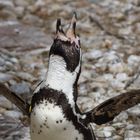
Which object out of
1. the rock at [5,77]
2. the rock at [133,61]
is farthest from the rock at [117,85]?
the rock at [5,77]

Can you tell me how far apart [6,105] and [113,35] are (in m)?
1.06

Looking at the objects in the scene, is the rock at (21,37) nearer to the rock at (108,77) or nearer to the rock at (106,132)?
the rock at (108,77)

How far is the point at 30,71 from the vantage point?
2.92m

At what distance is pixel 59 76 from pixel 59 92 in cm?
5

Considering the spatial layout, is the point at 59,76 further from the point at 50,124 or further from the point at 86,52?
the point at 86,52

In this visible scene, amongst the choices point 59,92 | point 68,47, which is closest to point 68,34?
point 68,47

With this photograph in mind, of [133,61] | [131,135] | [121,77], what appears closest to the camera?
[131,135]

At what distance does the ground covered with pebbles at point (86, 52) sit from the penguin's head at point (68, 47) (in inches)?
26.0

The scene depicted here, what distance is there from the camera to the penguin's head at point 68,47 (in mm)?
1702

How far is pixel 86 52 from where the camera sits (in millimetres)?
3146

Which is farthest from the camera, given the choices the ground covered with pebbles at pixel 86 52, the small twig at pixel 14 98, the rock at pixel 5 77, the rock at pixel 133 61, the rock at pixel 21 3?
the rock at pixel 21 3

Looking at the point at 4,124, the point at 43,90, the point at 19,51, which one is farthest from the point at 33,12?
the point at 43,90

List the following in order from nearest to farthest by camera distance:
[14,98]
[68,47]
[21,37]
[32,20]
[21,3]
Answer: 1. [68,47]
2. [14,98]
3. [21,37]
4. [32,20]
5. [21,3]

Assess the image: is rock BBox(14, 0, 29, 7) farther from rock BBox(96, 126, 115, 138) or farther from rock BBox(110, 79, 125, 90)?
rock BBox(96, 126, 115, 138)
